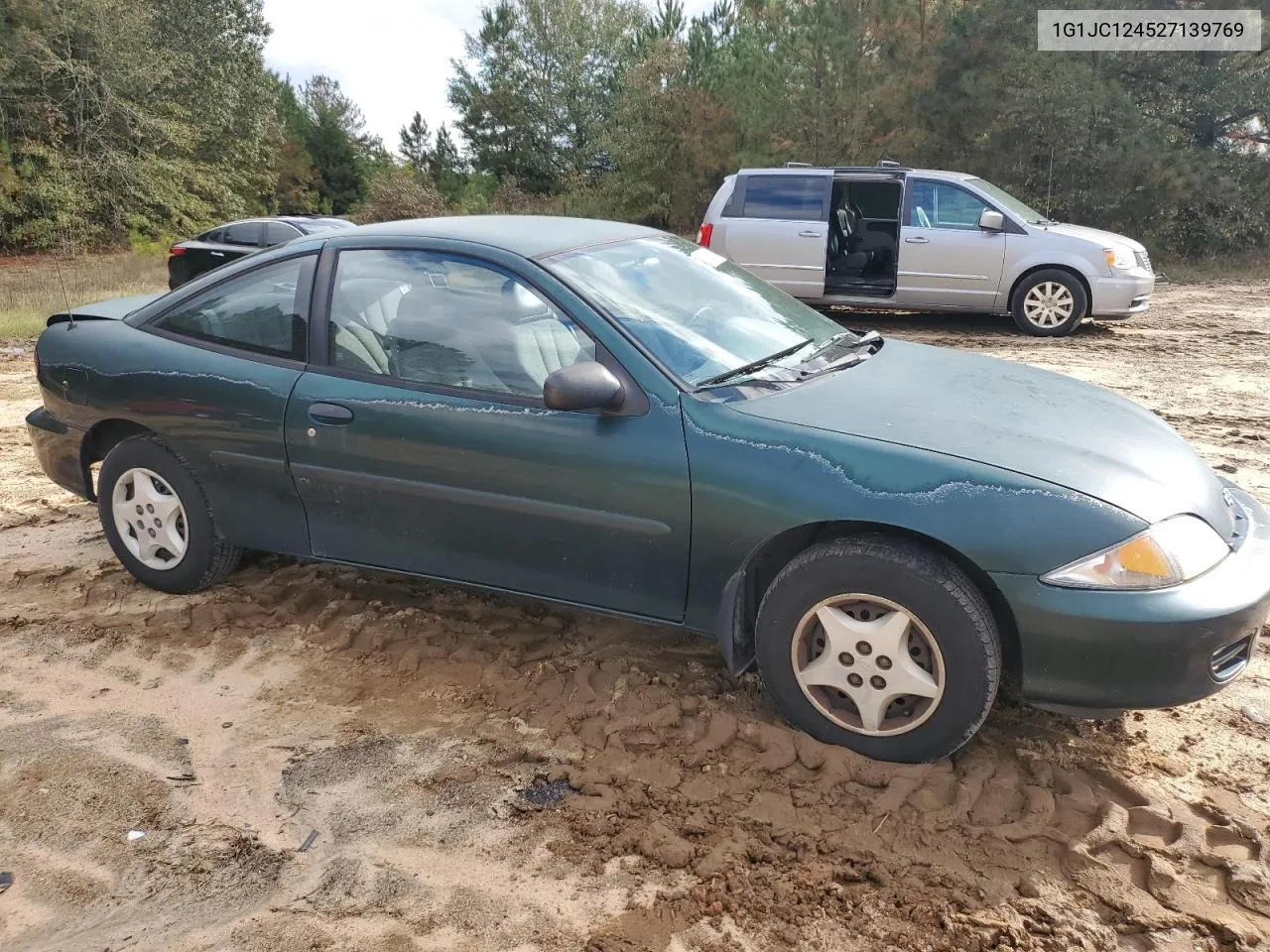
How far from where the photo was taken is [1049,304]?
10531 millimetres

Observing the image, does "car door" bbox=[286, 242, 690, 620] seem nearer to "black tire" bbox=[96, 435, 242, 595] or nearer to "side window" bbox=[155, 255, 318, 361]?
"side window" bbox=[155, 255, 318, 361]

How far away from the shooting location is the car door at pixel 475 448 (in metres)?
3.07

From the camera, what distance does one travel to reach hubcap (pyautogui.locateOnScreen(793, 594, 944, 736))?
2760 mm

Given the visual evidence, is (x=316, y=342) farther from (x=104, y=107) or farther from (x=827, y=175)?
(x=104, y=107)

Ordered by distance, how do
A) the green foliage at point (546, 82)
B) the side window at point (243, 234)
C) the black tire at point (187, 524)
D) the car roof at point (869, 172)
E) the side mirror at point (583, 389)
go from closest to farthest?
the side mirror at point (583, 389) → the black tire at point (187, 524) → the car roof at point (869, 172) → the side window at point (243, 234) → the green foliage at point (546, 82)

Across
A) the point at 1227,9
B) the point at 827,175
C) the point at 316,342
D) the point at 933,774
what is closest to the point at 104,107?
the point at 827,175

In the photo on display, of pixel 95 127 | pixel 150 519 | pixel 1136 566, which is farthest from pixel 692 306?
pixel 95 127

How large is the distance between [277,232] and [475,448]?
11.2 m

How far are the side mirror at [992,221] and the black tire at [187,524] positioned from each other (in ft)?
29.5

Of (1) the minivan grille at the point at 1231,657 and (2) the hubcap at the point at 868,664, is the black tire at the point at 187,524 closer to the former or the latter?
(2) the hubcap at the point at 868,664

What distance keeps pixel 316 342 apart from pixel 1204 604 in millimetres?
3066

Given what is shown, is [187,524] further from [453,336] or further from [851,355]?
[851,355]

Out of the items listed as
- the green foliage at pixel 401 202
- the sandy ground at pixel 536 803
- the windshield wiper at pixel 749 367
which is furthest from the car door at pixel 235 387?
the green foliage at pixel 401 202

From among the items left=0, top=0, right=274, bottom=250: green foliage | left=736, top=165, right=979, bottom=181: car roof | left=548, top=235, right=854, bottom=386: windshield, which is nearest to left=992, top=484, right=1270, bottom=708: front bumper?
left=548, top=235, right=854, bottom=386: windshield
